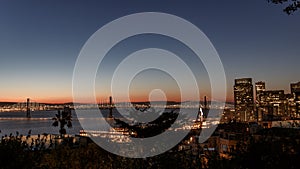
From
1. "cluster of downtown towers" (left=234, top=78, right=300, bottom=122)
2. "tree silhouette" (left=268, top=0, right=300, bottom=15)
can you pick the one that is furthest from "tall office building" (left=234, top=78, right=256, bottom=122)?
"tree silhouette" (left=268, top=0, right=300, bottom=15)

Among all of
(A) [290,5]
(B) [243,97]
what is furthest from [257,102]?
(A) [290,5]

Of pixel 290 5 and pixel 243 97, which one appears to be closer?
pixel 290 5

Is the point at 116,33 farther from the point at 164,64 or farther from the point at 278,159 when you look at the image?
the point at 278,159

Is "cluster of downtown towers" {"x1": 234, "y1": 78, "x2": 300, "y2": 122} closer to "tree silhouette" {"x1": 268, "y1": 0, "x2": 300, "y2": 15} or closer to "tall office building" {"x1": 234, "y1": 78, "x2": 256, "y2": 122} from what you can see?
"tall office building" {"x1": 234, "y1": 78, "x2": 256, "y2": 122}

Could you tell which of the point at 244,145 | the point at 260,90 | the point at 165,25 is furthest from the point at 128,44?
the point at 260,90

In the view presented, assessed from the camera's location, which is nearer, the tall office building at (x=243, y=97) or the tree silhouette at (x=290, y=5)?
the tree silhouette at (x=290, y=5)

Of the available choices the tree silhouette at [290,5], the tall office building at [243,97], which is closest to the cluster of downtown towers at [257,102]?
the tall office building at [243,97]

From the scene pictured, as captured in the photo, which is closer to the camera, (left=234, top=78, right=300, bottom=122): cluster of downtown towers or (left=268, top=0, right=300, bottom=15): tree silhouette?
(left=268, top=0, right=300, bottom=15): tree silhouette

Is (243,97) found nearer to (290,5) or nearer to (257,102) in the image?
(257,102)

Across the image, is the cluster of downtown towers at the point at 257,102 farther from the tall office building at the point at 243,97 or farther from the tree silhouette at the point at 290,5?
the tree silhouette at the point at 290,5

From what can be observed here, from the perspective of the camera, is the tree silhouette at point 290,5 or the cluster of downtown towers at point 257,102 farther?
the cluster of downtown towers at point 257,102

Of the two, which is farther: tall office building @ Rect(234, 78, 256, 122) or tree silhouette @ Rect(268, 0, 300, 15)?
tall office building @ Rect(234, 78, 256, 122)
